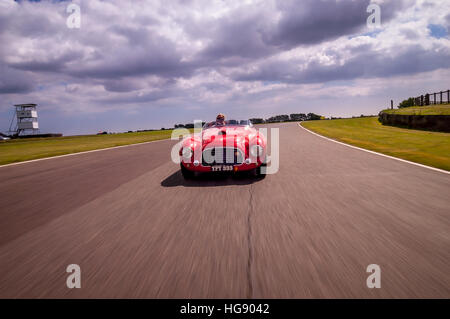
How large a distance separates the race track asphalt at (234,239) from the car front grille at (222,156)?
0.47 m

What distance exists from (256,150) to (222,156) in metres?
0.74

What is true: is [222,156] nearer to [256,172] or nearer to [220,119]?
[256,172]

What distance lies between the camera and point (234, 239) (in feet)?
8.57

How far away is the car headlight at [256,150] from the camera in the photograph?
5445 mm

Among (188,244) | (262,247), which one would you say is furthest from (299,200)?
(188,244)

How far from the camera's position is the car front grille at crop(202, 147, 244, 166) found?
534 centimetres

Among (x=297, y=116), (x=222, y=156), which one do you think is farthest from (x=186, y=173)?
(x=297, y=116)

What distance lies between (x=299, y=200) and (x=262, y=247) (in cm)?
163

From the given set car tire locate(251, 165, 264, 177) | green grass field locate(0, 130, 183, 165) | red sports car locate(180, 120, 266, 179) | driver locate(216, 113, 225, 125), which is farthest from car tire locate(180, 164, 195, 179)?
green grass field locate(0, 130, 183, 165)

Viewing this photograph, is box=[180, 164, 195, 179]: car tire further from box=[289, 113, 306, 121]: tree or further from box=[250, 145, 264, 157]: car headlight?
box=[289, 113, 306, 121]: tree

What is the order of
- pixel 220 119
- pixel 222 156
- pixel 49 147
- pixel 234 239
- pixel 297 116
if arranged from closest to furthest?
pixel 234 239 → pixel 222 156 → pixel 220 119 → pixel 49 147 → pixel 297 116

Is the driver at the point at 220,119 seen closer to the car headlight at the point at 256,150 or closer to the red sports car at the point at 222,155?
the red sports car at the point at 222,155

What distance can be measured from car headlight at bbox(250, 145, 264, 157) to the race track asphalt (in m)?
0.67
